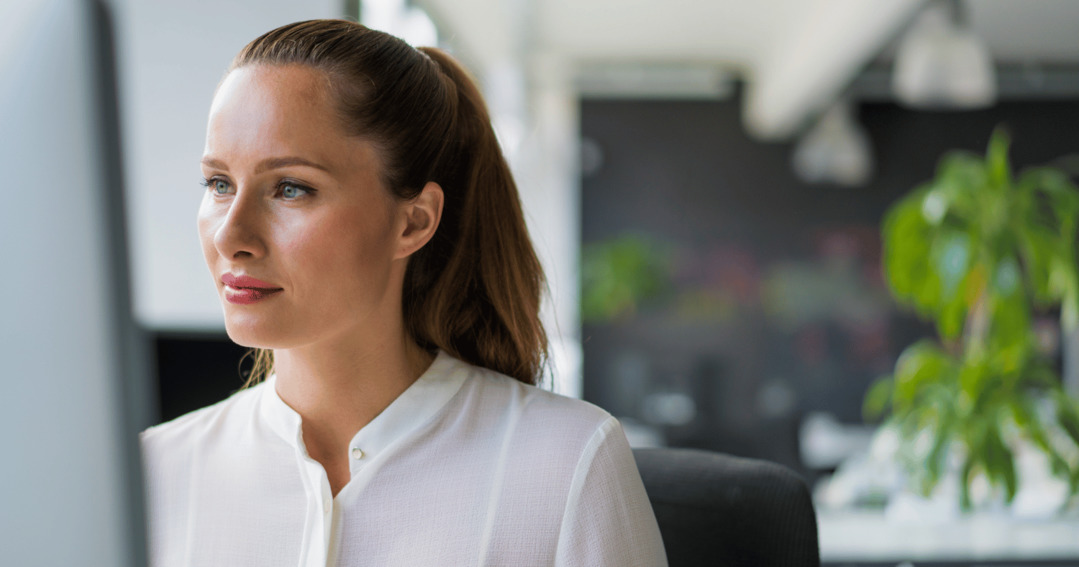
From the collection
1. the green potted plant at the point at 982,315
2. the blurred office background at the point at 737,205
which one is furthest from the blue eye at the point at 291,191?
the blurred office background at the point at 737,205

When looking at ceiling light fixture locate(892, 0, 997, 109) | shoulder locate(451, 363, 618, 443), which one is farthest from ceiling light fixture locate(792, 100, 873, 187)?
shoulder locate(451, 363, 618, 443)

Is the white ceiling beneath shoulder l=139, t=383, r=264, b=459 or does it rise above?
above

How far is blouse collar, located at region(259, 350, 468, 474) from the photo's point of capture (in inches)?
43.1

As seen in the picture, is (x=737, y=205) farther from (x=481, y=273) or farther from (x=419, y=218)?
(x=419, y=218)

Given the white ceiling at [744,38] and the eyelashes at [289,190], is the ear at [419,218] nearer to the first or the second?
the eyelashes at [289,190]

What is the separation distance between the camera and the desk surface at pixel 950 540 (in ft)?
9.15

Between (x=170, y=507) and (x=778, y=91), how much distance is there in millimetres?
5420

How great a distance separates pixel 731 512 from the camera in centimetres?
122

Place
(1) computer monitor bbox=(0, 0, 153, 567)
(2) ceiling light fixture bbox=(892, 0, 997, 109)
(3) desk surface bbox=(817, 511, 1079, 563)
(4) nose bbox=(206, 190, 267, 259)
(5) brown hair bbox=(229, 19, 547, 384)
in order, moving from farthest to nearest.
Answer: (2) ceiling light fixture bbox=(892, 0, 997, 109), (3) desk surface bbox=(817, 511, 1079, 563), (5) brown hair bbox=(229, 19, 547, 384), (4) nose bbox=(206, 190, 267, 259), (1) computer monitor bbox=(0, 0, 153, 567)

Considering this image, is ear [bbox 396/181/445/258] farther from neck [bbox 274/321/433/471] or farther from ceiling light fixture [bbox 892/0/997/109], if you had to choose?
ceiling light fixture [bbox 892/0/997/109]

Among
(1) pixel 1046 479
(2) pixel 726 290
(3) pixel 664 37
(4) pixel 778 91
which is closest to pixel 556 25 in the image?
(3) pixel 664 37

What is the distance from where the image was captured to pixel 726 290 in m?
7.12

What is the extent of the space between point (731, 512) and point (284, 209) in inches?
27.5

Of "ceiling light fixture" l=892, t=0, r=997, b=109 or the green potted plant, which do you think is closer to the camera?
the green potted plant
